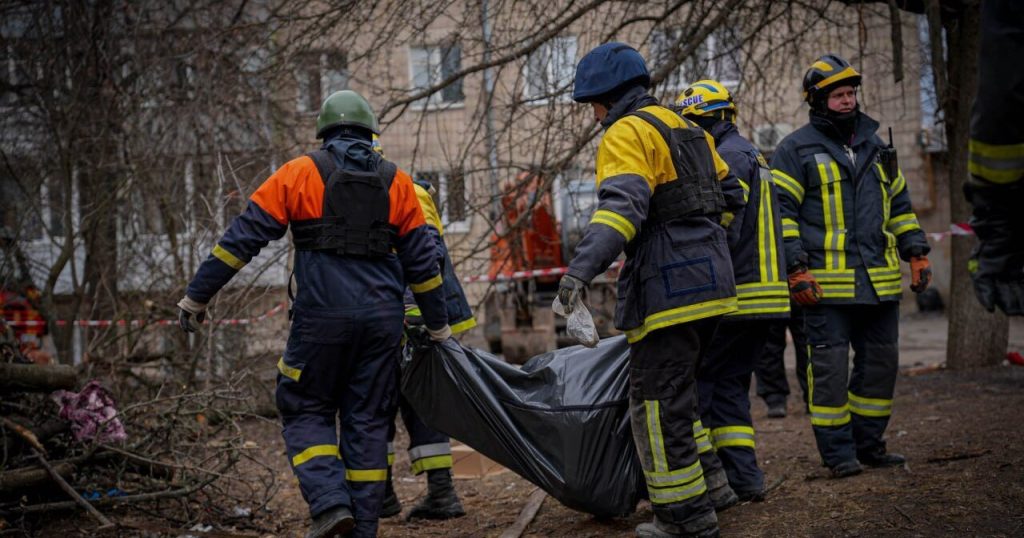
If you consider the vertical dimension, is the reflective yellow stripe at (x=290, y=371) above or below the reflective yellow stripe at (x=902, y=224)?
below

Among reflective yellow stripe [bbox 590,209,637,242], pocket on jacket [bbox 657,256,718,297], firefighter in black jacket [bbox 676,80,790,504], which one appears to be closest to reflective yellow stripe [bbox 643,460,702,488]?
firefighter in black jacket [bbox 676,80,790,504]

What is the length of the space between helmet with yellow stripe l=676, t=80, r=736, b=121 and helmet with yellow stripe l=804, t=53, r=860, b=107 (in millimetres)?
498

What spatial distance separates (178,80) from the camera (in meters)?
9.27

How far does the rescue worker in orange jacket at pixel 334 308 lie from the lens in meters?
4.09

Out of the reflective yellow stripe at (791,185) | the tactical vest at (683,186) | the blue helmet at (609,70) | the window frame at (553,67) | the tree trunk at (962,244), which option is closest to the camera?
the tactical vest at (683,186)

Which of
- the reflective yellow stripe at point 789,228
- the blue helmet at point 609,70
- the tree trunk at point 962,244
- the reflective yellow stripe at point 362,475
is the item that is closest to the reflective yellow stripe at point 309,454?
the reflective yellow stripe at point 362,475

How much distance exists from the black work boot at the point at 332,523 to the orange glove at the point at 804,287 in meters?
2.28

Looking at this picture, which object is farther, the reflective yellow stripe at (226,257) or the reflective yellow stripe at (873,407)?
the reflective yellow stripe at (873,407)

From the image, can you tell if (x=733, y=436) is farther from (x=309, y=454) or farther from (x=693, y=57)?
(x=693, y=57)

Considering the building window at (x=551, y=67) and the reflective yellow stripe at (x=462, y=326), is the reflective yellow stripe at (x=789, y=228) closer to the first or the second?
the reflective yellow stripe at (x=462, y=326)

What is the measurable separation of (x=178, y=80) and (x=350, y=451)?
20.1 feet

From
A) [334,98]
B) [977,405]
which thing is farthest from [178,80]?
[977,405]

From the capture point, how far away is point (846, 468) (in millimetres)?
4863

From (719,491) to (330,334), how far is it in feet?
5.78
